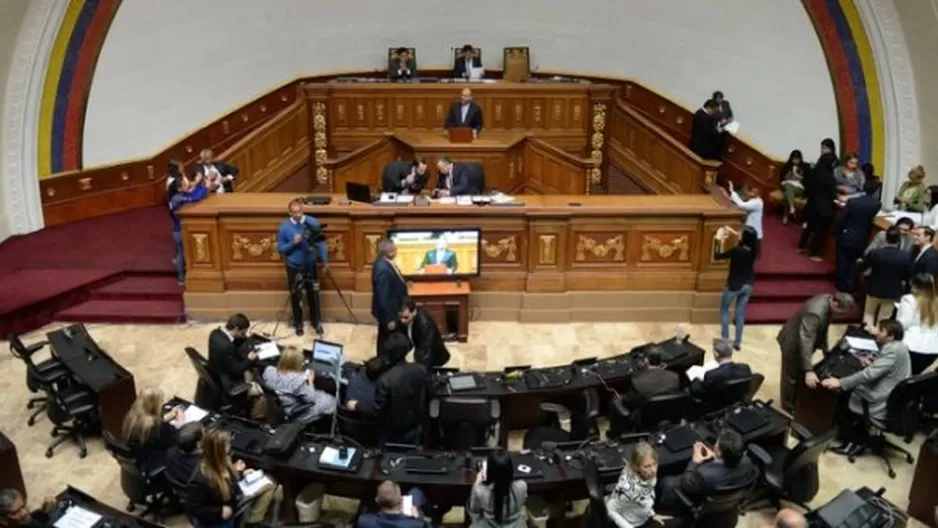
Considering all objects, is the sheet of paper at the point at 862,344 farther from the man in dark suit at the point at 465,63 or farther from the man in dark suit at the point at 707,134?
the man in dark suit at the point at 465,63

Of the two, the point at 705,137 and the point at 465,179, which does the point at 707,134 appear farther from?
the point at 465,179

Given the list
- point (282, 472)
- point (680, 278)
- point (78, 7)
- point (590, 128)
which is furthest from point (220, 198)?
point (590, 128)

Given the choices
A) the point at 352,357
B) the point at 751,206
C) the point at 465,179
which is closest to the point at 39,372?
the point at 352,357

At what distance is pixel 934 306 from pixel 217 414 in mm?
5944

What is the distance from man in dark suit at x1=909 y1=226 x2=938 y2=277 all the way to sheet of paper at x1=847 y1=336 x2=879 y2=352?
4.05 feet

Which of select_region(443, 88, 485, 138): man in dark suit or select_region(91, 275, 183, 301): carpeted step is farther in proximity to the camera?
select_region(443, 88, 485, 138): man in dark suit

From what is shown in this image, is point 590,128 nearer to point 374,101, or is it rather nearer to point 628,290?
Result: point 374,101

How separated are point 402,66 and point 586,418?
991 cm

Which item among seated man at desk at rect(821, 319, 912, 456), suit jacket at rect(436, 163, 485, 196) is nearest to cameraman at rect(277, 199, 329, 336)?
suit jacket at rect(436, 163, 485, 196)

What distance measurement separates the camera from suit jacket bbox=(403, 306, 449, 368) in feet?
23.9

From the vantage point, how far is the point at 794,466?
599cm

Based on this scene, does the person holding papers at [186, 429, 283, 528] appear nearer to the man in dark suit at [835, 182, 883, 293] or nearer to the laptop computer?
the laptop computer

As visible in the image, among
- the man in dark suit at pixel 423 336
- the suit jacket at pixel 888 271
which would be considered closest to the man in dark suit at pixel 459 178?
the man in dark suit at pixel 423 336

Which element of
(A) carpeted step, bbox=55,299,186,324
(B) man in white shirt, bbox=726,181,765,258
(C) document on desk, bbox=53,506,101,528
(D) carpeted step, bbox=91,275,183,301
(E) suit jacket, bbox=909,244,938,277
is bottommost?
(A) carpeted step, bbox=55,299,186,324
